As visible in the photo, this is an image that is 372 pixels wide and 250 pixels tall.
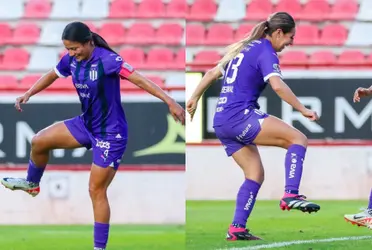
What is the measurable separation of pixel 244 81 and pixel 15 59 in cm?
445

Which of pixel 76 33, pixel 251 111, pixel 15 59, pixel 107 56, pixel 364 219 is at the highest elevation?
pixel 76 33

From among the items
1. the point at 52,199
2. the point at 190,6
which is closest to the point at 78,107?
the point at 52,199

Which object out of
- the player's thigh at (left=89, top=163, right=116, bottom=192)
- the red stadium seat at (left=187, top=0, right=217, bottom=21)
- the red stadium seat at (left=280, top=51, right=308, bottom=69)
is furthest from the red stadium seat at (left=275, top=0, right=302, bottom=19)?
the player's thigh at (left=89, top=163, right=116, bottom=192)

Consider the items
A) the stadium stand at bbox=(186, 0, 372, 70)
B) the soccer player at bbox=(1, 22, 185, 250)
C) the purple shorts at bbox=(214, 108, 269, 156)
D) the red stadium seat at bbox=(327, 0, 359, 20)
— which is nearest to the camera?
the soccer player at bbox=(1, 22, 185, 250)

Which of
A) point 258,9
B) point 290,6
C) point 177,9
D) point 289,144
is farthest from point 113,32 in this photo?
point 289,144

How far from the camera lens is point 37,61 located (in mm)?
9211

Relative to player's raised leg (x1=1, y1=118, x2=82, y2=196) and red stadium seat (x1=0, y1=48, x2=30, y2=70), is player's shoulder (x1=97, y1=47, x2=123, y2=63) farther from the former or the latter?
red stadium seat (x1=0, y1=48, x2=30, y2=70)

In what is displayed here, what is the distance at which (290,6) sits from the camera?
9.56 m

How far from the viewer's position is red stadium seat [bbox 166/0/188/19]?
381 inches

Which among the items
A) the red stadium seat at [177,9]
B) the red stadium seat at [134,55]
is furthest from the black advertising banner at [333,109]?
the red stadium seat at [177,9]

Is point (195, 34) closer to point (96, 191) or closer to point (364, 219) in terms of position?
point (364, 219)

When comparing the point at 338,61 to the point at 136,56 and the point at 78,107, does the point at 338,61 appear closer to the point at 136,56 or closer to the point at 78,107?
the point at 136,56

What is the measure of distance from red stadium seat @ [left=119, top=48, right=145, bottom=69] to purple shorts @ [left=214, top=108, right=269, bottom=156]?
3.70 meters

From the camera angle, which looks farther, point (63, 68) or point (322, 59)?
point (322, 59)
